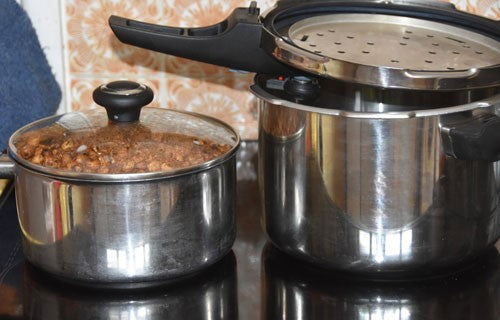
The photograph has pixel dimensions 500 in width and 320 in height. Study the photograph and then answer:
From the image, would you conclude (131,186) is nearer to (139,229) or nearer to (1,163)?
(139,229)

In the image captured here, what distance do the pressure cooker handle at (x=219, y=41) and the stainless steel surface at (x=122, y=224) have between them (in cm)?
9

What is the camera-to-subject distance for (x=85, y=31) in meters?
1.07

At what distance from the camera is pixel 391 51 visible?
2.51 ft

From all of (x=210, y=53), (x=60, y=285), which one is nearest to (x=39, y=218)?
(x=60, y=285)

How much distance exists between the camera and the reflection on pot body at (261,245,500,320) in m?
0.75

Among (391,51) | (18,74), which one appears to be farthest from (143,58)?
(391,51)

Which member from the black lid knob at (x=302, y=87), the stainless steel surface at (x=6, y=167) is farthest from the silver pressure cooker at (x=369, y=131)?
the stainless steel surface at (x=6, y=167)

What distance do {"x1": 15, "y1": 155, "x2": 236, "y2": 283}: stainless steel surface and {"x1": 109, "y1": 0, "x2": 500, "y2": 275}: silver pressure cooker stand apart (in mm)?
77

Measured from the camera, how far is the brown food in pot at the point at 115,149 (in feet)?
2.43

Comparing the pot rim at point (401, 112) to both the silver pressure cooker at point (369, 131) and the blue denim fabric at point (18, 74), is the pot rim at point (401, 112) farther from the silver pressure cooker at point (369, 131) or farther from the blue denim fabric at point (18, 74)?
the blue denim fabric at point (18, 74)

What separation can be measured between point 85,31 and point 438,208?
53 cm

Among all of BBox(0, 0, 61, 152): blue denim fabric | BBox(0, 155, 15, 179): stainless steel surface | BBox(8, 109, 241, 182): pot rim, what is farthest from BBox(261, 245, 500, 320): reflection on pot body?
BBox(0, 0, 61, 152): blue denim fabric

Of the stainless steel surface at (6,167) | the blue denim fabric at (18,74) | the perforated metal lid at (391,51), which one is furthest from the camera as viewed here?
the blue denim fabric at (18,74)

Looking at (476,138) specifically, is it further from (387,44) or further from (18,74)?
(18,74)
